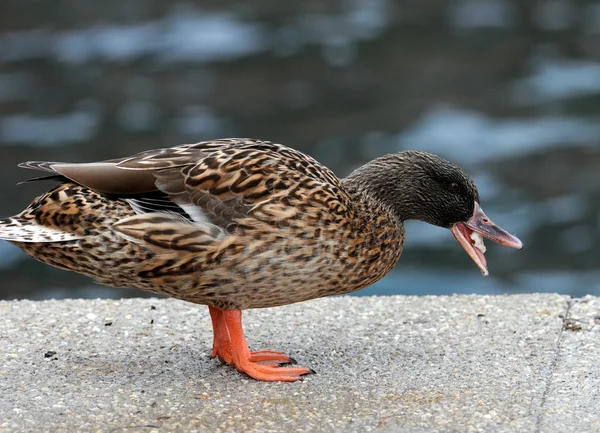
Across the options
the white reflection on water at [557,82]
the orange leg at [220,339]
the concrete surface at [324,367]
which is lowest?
the white reflection on water at [557,82]

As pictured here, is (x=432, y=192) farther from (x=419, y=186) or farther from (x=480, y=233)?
(x=480, y=233)

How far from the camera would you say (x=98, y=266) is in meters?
4.93

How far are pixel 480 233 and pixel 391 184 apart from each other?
0.52m

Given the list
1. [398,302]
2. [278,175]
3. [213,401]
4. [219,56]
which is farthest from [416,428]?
[219,56]

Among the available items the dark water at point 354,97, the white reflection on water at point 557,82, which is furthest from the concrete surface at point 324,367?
the white reflection on water at point 557,82

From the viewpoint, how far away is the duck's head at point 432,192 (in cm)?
545

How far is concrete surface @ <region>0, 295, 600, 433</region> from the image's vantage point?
15.1 feet

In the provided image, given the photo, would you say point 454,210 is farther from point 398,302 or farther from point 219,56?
point 219,56

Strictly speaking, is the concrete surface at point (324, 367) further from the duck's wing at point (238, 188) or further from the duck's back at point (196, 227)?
the duck's wing at point (238, 188)

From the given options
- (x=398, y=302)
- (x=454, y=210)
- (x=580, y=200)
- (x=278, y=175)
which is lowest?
(x=580, y=200)

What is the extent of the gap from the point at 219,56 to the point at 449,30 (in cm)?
367

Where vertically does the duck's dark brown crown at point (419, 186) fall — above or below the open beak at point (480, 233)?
above

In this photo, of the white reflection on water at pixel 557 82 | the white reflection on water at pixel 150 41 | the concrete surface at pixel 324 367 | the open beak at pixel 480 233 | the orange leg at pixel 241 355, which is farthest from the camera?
the white reflection on water at pixel 150 41

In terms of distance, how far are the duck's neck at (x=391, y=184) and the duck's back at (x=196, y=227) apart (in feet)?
1.32
